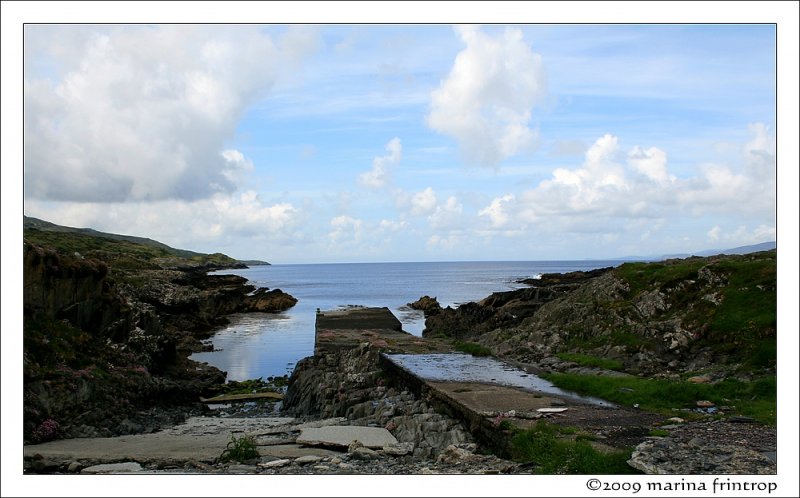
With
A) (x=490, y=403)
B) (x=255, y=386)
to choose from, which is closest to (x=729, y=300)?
(x=490, y=403)

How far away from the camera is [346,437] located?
43.8 feet

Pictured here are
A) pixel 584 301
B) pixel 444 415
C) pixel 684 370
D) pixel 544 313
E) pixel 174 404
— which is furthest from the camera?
A: pixel 544 313

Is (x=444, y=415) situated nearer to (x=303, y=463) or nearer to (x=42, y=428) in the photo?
(x=303, y=463)

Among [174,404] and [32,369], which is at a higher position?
[32,369]

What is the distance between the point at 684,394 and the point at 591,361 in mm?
6484

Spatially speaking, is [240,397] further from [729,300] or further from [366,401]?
[729,300]

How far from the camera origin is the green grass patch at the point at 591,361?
19.5m

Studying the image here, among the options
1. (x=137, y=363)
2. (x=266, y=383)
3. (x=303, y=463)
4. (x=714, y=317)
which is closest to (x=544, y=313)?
(x=714, y=317)

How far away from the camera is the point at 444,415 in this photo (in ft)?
48.8

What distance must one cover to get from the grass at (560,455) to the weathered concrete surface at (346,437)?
3.22m

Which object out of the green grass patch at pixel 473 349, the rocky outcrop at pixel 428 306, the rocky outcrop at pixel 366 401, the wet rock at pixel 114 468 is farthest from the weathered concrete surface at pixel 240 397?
the rocky outcrop at pixel 428 306

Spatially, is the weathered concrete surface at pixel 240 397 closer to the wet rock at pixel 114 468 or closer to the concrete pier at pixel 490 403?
the concrete pier at pixel 490 403

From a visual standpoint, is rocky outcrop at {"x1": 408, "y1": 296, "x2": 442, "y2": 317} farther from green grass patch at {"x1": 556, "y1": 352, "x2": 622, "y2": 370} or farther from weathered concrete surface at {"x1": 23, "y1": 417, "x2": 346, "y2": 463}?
weathered concrete surface at {"x1": 23, "y1": 417, "x2": 346, "y2": 463}

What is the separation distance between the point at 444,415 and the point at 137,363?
43.7 ft
